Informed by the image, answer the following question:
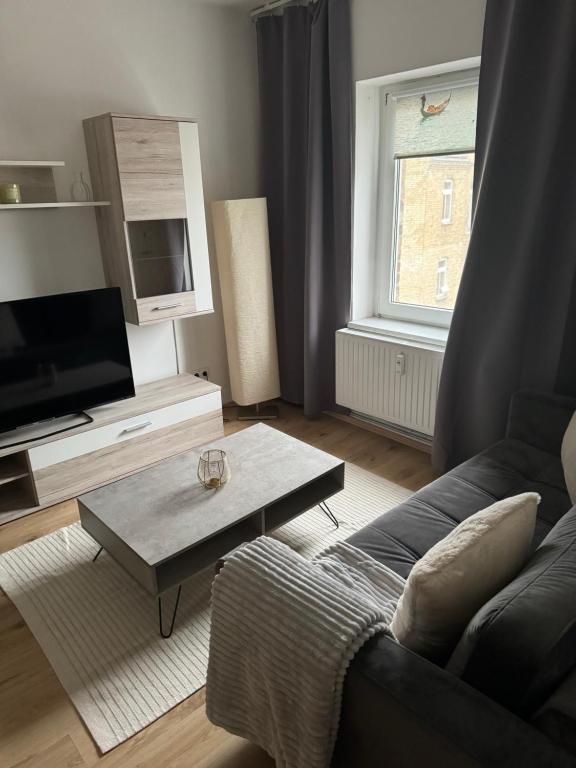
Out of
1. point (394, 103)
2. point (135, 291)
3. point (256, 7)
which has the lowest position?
point (135, 291)

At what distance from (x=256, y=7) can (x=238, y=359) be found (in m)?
2.24

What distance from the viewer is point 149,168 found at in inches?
116

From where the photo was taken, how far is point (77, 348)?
292 centimetres

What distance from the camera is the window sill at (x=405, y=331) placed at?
313 cm

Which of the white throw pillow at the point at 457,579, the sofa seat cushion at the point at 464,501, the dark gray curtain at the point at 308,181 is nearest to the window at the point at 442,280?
the dark gray curtain at the point at 308,181

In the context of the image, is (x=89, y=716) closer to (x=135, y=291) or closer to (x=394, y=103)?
(x=135, y=291)

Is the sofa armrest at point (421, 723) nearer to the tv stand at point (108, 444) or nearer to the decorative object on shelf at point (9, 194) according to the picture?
the tv stand at point (108, 444)

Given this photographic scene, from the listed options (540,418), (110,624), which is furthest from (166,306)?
(540,418)

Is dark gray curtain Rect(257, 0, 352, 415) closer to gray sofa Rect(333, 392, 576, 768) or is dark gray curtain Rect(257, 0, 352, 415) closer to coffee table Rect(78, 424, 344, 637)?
coffee table Rect(78, 424, 344, 637)

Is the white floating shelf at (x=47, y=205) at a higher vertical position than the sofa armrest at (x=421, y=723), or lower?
higher

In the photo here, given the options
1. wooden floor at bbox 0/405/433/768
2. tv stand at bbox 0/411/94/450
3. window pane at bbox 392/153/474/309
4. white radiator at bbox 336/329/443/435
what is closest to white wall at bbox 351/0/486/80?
window pane at bbox 392/153/474/309

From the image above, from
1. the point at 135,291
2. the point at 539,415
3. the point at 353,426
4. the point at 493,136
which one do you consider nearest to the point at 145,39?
the point at 135,291

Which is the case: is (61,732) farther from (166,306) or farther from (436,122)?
(436,122)

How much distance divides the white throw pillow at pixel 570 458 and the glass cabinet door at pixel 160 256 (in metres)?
2.22
